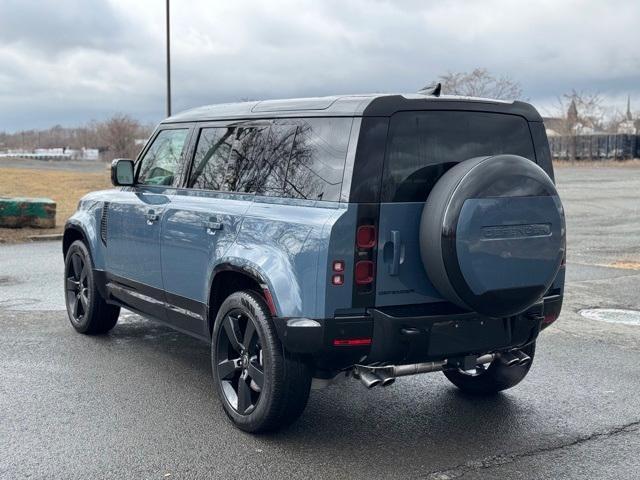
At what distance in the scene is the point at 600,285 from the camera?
402 inches

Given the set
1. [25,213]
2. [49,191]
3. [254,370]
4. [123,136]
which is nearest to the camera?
[254,370]

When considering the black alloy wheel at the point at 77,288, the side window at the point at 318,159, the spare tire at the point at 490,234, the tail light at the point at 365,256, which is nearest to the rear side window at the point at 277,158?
the side window at the point at 318,159

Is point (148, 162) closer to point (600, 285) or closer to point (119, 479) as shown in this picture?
point (119, 479)

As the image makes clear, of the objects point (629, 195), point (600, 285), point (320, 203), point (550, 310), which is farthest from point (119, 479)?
point (629, 195)

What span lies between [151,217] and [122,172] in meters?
0.70

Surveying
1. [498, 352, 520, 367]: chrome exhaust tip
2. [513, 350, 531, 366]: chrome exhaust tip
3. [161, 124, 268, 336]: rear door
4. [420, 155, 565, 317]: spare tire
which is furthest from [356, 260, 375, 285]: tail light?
[513, 350, 531, 366]: chrome exhaust tip

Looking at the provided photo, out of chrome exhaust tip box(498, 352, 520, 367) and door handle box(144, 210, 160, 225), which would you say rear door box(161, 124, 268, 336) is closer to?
door handle box(144, 210, 160, 225)

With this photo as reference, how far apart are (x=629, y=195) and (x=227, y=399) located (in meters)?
23.8

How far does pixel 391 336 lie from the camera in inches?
167

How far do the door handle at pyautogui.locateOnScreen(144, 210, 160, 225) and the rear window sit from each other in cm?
217

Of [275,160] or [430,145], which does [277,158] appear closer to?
[275,160]

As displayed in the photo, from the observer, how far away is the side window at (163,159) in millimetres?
5948

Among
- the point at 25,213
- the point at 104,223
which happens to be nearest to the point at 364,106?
the point at 104,223

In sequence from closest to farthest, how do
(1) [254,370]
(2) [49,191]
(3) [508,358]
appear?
(1) [254,370] < (3) [508,358] < (2) [49,191]
